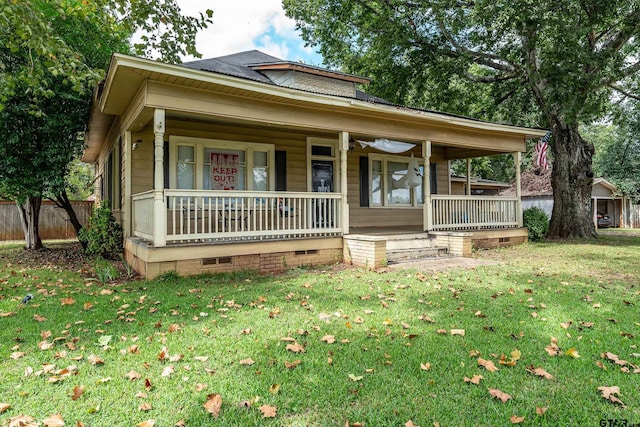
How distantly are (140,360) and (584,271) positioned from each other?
7.23 meters

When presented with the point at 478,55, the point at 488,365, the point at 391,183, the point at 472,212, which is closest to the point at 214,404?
the point at 488,365

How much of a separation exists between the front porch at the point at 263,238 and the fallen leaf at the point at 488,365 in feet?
14.1

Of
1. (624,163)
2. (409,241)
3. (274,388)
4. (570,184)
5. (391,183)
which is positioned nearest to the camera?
(274,388)

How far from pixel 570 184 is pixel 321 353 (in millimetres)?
13174

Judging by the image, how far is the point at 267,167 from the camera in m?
9.49

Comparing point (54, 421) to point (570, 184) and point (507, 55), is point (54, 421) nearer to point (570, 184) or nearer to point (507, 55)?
point (570, 184)

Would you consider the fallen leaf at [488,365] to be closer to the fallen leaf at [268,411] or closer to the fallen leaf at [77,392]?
the fallen leaf at [268,411]

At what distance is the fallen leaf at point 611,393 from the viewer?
94.9 inches

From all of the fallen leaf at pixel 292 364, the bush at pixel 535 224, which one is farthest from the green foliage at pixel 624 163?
the fallen leaf at pixel 292 364

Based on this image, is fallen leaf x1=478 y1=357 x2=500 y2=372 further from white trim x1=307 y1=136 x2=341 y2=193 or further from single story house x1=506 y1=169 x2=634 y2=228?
single story house x1=506 y1=169 x2=634 y2=228

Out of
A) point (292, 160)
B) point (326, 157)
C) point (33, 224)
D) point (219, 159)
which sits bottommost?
point (33, 224)

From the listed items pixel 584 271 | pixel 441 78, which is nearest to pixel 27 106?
pixel 584 271

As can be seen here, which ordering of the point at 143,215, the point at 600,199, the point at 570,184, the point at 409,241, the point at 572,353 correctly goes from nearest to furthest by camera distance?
the point at 572,353, the point at 143,215, the point at 409,241, the point at 570,184, the point at 600,199

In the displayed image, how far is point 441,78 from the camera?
50.0ft
